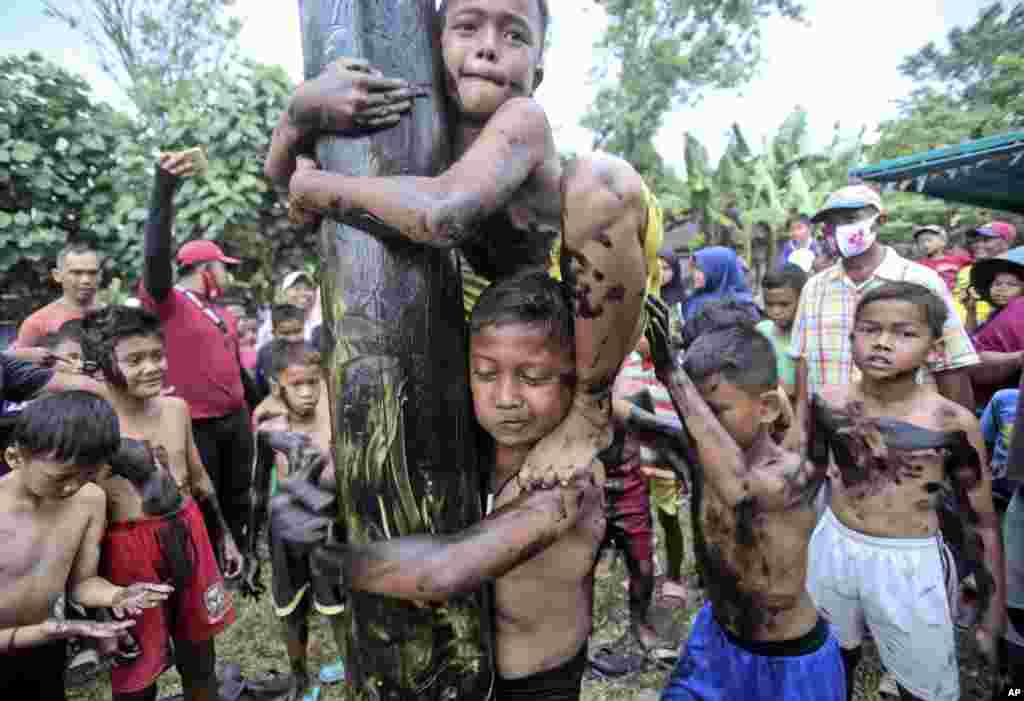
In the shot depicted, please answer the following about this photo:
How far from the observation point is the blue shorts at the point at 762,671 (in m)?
2.15

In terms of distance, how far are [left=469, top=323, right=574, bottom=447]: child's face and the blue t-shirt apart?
2.98 metres

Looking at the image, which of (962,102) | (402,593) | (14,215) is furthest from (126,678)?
(962,102)

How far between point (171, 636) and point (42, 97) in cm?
512

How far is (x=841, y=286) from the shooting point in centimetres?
402

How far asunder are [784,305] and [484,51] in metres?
4.23

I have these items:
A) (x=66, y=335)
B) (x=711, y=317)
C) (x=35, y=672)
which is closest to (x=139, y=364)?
(x=66, y=335)

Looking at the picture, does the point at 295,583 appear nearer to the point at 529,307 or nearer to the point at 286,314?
the point at 529,307

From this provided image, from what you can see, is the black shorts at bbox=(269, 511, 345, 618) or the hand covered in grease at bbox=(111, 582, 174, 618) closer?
the black shorts at bbox=(269, 511, 345, 618)

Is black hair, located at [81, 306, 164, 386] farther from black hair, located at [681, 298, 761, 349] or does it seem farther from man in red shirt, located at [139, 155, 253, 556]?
black hair, located at [681, 298, 761, 349]

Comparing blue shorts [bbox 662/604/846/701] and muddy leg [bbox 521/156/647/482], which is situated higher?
muddy leg [bbox 521/156/647/482]

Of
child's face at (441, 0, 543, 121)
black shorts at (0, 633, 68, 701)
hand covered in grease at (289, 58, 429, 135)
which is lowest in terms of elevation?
black shorts at (0, 633, 68, 701)

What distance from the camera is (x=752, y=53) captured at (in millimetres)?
19312

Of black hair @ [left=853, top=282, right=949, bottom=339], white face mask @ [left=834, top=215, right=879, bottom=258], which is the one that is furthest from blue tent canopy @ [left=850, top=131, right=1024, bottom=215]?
black hair @ [left=853, top=282, right=949, bottom=339]

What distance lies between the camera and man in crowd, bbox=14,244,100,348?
4258 mm
